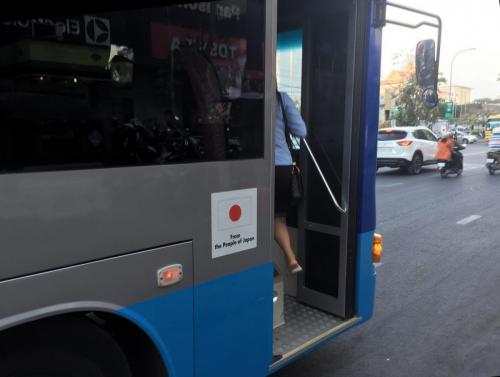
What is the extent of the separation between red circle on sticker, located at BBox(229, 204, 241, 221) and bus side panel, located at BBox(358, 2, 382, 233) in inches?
46.1

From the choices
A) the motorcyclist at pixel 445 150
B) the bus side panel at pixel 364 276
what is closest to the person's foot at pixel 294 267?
the bus side panel at pixel 364 276

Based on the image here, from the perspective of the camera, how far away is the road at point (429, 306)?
3582mm

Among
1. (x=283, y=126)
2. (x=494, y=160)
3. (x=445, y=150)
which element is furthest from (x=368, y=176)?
(x=494, y=160)

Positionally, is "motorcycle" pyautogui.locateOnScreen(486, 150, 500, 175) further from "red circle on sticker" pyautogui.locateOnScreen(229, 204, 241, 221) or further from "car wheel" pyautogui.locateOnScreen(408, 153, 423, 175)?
"red circle on sticker" pyautogui.locateOnScreen(229, 204, 241, 221)

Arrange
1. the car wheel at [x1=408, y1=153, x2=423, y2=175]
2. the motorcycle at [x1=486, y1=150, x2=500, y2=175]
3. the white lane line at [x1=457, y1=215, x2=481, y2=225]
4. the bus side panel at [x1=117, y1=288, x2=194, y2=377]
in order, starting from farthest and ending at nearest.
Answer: the car wheel at [x1=408, y1=153, x2=423, y2=175] < the motorcycle at [x1=486, y1=150, x2=500, y2=175] < the white lane line at [x1=457, y1=215, x2=481, y2=225] < the bus side panel at [x1=117, y1=288, x2=194, y2=377]

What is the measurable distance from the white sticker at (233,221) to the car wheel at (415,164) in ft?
49.2

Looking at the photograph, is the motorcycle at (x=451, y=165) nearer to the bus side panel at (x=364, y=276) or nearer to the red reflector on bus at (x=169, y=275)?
the bus side panel at (x=364, y=276)

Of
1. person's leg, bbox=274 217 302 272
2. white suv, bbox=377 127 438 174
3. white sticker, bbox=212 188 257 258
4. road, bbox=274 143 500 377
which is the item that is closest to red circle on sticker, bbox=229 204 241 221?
white sticker, bbox=212 188 257 258

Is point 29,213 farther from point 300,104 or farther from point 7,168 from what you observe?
point 300,104

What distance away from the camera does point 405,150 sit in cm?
1630

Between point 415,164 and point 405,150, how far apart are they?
69cm

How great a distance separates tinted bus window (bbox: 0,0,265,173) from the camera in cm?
166

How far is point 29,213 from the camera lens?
5.29 feet

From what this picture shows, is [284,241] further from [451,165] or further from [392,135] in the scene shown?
[392,135]
